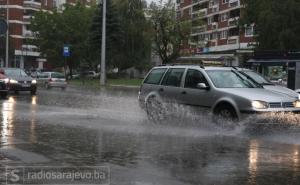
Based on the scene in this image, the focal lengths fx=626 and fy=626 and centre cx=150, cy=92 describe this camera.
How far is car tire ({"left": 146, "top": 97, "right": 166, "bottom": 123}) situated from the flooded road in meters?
0.28

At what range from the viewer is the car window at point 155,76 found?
57.0 ft

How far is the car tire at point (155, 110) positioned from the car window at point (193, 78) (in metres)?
1.03

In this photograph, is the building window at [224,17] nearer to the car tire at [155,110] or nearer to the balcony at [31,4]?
the balcony at [31,4]

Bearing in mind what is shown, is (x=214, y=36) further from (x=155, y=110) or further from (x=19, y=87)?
(x=155, y=110)

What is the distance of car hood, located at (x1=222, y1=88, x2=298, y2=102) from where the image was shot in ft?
46.1

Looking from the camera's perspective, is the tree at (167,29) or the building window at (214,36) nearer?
the tree at (167,29)

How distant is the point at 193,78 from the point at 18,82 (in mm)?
19450

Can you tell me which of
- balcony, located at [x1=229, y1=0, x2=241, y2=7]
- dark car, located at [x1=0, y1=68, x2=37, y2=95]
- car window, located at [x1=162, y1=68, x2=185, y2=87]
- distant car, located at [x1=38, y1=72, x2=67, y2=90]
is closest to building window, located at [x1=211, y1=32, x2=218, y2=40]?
balcony, located at [x1=229, y1=0, x2=241, y2=7]

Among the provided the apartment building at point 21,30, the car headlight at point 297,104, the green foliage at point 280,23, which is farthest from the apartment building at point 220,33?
the car headlight at point 297,104

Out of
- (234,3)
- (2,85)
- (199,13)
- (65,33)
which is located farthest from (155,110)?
(234,3)

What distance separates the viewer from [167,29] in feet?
233

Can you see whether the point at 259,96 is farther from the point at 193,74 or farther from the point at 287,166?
the point at 287,166

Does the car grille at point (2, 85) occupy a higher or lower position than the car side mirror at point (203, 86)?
lower

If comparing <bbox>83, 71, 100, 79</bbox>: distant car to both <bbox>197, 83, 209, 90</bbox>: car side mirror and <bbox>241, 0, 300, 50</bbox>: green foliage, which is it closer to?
<bbox>241, 0, 300, 50</bbox>: green foliage
